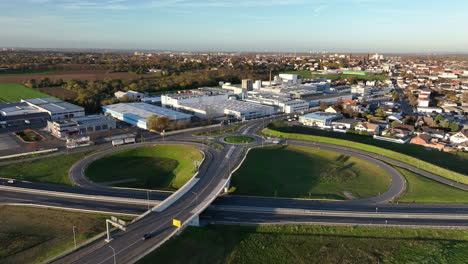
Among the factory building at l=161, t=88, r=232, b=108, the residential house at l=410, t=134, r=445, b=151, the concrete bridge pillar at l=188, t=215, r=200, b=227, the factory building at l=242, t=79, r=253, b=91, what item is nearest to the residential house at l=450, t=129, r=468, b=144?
the residential house at l=410, t=134, r=445, b=151

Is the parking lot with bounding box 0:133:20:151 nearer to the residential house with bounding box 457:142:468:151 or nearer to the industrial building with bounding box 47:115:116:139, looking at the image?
the industrial building with bounding box 47:115:116:139

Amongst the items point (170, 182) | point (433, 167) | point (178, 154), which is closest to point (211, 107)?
point (178, 154)

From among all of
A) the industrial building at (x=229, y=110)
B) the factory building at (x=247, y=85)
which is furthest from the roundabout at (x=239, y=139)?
the factory building at (x=247, y=85)

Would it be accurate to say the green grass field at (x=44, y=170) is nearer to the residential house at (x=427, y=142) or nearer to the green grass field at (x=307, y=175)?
the green grass field at (x=307, y=175)

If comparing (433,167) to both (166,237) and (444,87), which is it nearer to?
(166,237)

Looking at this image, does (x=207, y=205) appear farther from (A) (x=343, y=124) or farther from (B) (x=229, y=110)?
(B) (x=229, y=110)
